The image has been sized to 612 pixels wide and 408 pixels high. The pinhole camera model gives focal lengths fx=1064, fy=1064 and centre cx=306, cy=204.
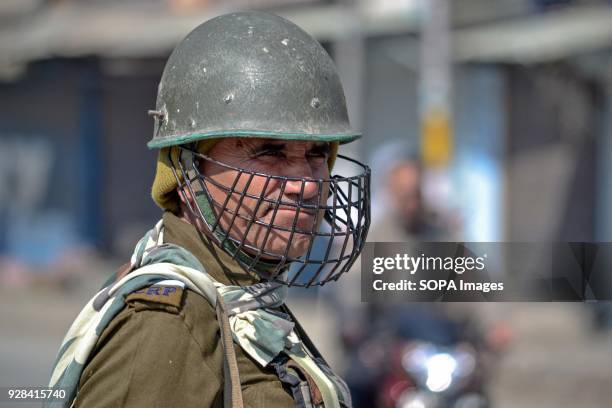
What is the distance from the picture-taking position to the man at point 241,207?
1.98m

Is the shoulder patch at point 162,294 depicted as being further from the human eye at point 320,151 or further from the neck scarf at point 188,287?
the human eye at point 320,151

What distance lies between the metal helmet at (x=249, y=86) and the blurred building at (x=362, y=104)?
10.9 metres

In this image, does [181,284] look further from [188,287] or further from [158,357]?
[158,357]

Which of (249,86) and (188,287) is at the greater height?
(249,86)

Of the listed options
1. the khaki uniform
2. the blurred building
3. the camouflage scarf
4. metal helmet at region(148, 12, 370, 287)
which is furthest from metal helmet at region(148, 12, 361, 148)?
the blurred building

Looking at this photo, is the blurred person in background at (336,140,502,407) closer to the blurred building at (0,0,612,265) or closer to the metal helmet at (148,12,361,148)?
the metal helmet at (148,12,361,148)

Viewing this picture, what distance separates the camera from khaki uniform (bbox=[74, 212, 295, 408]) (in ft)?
6.01

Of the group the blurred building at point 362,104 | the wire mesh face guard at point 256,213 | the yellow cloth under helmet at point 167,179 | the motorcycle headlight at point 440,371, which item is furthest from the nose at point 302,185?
the blurred building at point 362,104

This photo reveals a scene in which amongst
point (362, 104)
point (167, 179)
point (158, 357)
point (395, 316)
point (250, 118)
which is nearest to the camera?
point (158, 357)

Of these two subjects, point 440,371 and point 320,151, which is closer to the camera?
point 320,151

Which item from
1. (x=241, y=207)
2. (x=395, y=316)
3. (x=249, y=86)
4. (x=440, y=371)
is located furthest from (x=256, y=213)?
(x=395, y=316)

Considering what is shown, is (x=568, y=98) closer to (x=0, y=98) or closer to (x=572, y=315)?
(x=572, y=315)

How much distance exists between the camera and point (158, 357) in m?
1.84

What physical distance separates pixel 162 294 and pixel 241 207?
32 cm
